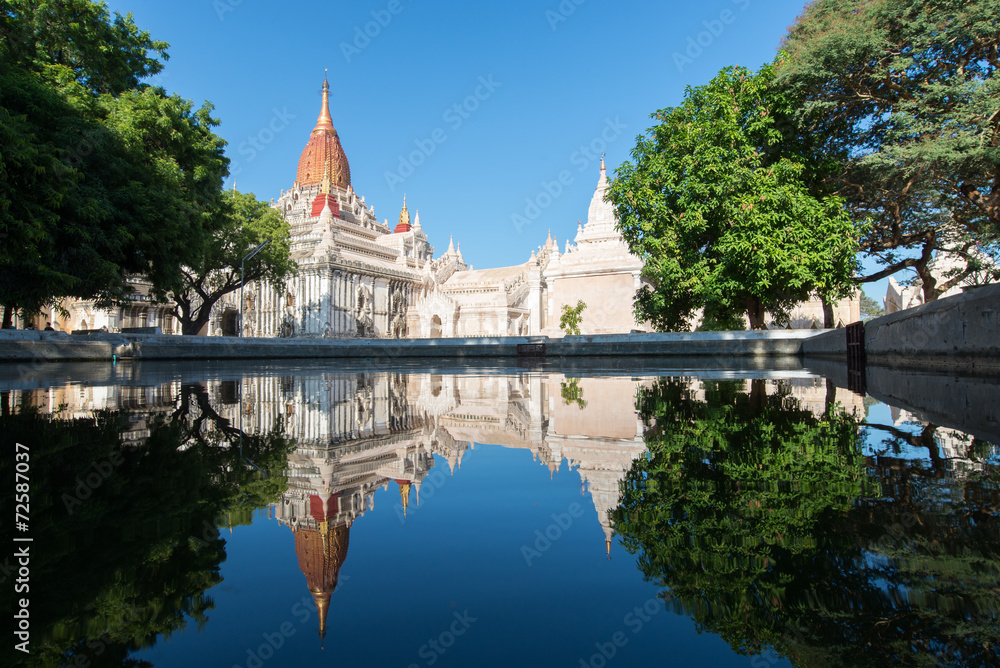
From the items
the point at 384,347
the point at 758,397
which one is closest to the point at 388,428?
the point at 758,397

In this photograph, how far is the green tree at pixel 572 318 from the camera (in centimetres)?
3062

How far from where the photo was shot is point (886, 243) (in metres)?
18.1

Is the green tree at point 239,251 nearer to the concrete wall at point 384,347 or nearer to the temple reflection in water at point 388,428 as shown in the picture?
the concrete wall at point 384,347

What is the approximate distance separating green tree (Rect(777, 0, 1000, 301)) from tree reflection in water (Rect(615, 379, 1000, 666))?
13065 mm

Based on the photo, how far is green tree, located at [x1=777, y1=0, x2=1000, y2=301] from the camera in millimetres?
12484

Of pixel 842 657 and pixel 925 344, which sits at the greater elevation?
pixel 925 344

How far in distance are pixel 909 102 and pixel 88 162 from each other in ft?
63.3

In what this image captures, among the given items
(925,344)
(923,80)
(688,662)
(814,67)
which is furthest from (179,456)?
(923,80)

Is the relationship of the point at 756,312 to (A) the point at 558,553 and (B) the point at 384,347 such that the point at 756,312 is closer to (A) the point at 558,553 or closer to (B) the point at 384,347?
(B) the point at 384,347

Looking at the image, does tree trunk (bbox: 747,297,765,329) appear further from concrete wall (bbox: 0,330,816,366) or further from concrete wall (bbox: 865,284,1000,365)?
concrete wall (bbox: 865,284,1000,365)

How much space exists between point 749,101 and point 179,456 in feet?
57.8

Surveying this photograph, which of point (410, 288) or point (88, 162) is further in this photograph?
point (410, 288)

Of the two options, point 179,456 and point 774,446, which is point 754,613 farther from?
point 179,456

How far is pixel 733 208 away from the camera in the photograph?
1555 cm
